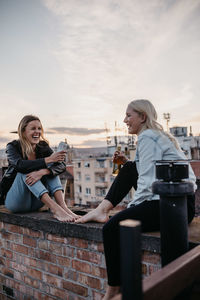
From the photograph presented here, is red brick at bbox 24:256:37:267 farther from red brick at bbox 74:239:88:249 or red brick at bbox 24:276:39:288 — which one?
red brick at bbox 74:239:88:249

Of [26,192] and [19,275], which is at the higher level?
[26,192]

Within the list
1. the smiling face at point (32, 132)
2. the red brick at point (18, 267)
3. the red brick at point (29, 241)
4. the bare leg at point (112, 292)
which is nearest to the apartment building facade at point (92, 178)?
the smiling face at point (32, 132)

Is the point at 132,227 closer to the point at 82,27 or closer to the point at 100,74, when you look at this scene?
the point at 82,27

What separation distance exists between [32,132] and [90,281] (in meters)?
1.61

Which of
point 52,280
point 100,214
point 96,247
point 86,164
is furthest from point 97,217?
point 86,164

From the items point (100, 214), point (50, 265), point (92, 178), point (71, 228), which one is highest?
point (100, 214)

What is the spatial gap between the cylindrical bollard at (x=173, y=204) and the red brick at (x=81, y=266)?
2.90 feet

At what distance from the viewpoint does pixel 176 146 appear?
1.99 meters

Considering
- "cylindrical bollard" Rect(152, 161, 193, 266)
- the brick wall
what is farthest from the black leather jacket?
"cylindrical bollard" Rect(152, 161, 193, 266)

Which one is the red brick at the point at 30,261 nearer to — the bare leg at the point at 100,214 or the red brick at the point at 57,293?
the red brick at the point at 57,293

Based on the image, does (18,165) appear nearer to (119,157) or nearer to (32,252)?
(32,252)

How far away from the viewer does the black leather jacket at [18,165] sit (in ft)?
8.68

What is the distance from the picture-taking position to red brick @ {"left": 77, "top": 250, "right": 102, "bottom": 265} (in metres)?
2.07

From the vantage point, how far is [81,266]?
2180 millimetres
